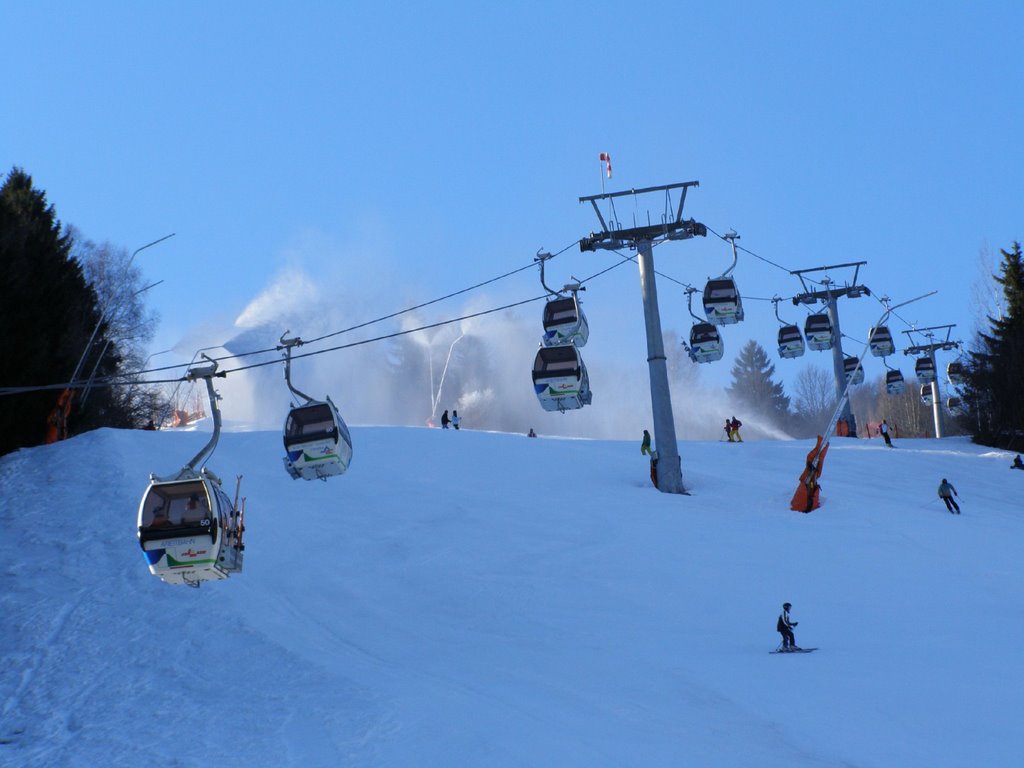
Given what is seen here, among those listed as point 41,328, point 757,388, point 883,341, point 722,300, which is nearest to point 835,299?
point 883,341

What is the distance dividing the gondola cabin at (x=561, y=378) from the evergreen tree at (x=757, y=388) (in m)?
97.3

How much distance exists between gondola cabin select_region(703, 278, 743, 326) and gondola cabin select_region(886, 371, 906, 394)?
24.6m

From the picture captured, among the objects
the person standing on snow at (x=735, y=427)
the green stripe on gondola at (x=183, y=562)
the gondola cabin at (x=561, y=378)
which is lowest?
the green stripe on gondola at (x=183, y=562)

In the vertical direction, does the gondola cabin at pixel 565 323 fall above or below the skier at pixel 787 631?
above

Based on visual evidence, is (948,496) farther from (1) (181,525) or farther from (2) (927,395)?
(2) (927,395)

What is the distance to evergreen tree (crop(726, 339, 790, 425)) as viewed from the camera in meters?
116

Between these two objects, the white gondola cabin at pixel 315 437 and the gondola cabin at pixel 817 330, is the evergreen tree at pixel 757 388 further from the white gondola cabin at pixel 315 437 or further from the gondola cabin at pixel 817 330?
the white gondola cabin at pixel 315 437

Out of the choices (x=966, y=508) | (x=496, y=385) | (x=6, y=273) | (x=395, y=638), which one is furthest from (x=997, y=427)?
(x=496, y=385)

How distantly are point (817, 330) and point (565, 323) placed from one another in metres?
24.0

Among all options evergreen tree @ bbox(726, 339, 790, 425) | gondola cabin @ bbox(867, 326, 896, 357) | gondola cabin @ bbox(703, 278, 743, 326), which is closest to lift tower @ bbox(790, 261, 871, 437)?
gondola cabin @ bbox(867, 326, 896, 357)

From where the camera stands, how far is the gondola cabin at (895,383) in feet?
172

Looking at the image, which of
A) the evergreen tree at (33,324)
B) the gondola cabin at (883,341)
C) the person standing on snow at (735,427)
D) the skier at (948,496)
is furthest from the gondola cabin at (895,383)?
the evergreen tree at (33,324)

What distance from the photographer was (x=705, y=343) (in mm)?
31641

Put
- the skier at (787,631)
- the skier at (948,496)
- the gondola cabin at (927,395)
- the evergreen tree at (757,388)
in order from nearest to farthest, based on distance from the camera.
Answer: the skier at (787,631)
the skier at (948,496)
the gondola cabin at (927,395)
the evergreen tree at (757,388)
